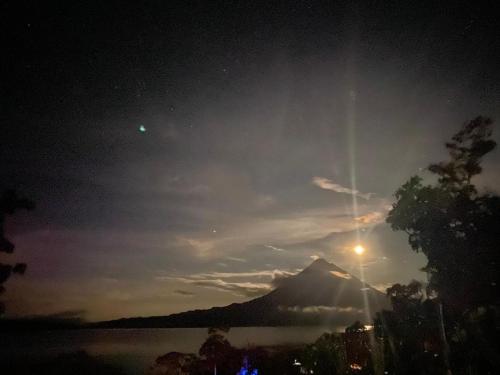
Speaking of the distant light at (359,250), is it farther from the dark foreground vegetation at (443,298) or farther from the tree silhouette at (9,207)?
the tree silhouette at (9,207)

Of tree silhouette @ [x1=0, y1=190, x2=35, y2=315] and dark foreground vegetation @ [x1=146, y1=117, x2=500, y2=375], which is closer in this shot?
tree silhouette @ [x1=0, y1=190, x2=35, y2=315]

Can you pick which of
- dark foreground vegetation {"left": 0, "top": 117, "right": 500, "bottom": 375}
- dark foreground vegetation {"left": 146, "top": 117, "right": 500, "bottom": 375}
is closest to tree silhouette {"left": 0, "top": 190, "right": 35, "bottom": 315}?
dark foreground vegetation {"left": 0, "top": 117, "right": 500, "bottom": 375}

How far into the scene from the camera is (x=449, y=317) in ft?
59.6

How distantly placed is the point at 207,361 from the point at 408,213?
14257mm

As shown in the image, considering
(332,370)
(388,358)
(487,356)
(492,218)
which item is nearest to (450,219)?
(492,218)

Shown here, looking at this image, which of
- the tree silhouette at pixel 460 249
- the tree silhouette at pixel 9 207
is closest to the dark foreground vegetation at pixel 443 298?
the tree silhouette at pixel 460 249

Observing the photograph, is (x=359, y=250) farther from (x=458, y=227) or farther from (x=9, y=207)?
(x=9, y=207)

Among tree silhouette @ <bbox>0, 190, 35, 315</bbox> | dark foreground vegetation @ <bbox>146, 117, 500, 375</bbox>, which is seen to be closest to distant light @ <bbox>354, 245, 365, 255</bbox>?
dark foreground vegetation @ <bbox>146, 117, 500, 375</bbox>

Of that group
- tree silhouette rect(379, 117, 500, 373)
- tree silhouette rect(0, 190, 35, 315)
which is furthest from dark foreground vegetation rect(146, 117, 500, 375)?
tree silhouette rect(0, 190, 35, 315)

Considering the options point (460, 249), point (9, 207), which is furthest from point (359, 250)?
point (9, 207)

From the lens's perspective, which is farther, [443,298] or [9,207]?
[443,298]

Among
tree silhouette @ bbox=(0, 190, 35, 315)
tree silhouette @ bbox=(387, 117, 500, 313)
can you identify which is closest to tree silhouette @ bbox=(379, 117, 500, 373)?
tree silhouette @ bbox=(387, 117, 500, 313)

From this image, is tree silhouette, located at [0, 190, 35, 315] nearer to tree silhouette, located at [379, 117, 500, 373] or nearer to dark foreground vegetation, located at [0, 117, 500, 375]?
dark foreground vegetation, located at [0, 117, 500, 375]

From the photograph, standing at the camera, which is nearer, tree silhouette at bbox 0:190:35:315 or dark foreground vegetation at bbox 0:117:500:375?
tree silhouette at bbox 0:190:35:315
